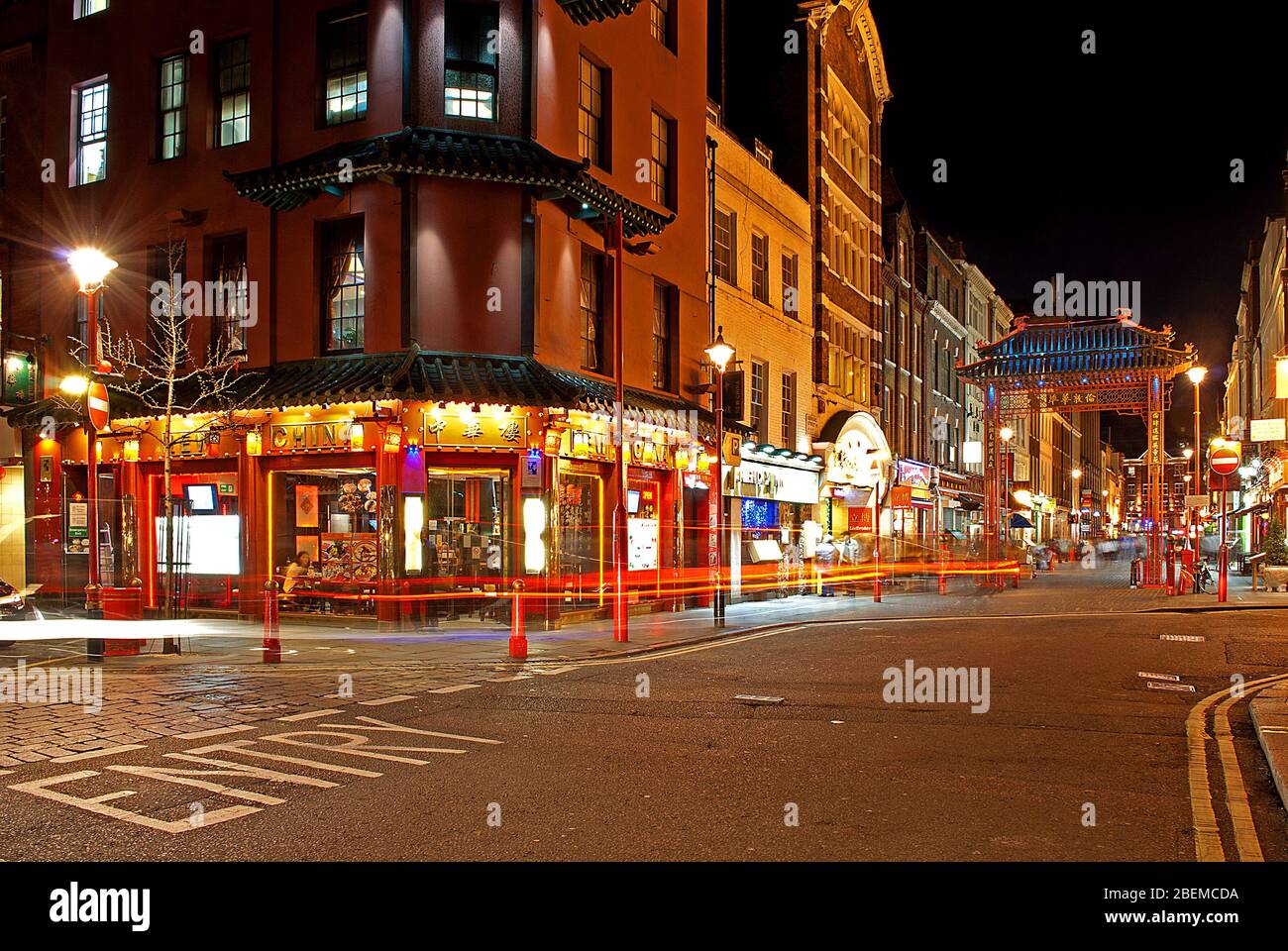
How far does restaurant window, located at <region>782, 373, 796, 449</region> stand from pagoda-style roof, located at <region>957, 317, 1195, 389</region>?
7.45 meters

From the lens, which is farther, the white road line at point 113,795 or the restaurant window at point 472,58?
the restaurant window at point 472,58

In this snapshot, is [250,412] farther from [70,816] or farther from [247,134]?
[70,816]

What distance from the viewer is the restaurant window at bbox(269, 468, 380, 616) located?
20078 millimetres

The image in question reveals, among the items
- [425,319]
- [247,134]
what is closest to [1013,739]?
[425,319]

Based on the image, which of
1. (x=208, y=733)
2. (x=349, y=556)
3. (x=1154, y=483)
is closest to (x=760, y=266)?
(x=1154, y=483)

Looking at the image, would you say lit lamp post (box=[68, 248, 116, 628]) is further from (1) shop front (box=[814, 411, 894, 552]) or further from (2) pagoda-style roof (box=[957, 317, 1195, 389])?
(2) pagoda-style roof (box=[957, 317, 1195, 389])

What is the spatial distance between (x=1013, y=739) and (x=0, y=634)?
14.1 metres

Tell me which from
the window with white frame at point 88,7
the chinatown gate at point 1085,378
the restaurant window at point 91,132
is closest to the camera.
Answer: the restaurant window at point 91,132

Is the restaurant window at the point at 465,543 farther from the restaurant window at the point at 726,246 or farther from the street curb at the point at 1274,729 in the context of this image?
the street curb at the point at 1274,729

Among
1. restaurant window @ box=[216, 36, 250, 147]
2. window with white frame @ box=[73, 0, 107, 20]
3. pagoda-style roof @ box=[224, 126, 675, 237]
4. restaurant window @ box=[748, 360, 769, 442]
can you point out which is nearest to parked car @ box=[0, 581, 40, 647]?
pagoda-style roof @ box=[224, 126, 675, 237]

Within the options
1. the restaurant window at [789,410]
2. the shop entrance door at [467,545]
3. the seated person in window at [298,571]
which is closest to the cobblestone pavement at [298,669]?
the seated person in window at [298,571]

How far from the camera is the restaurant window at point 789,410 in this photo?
34688 mm

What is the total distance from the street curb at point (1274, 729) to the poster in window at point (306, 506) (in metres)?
15.9

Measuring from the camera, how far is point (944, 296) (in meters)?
56.6
